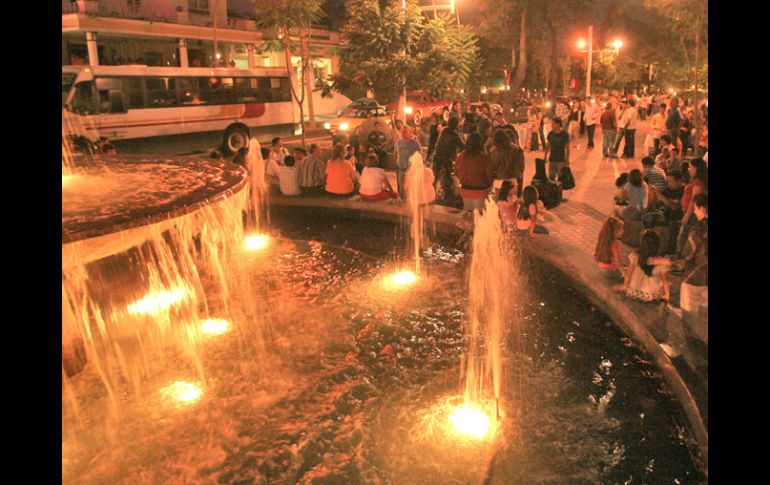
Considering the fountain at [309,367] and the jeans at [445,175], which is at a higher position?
the jeans at [445,175]

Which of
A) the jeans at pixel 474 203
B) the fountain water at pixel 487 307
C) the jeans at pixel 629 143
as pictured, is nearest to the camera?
the fountain water at pixel 487 307

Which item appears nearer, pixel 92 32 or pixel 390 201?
pixel 390 201

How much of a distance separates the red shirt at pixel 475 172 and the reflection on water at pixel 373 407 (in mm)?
2959

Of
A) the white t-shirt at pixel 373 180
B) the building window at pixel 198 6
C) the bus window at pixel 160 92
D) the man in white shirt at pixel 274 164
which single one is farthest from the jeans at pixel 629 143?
the building window at pixel 198 6

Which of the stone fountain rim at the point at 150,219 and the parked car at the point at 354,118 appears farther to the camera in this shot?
the parked car at the point at 354,118

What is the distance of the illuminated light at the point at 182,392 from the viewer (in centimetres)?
544

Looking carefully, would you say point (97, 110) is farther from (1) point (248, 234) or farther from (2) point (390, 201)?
(2) point (390, 201)

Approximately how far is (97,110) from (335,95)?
2705 cm

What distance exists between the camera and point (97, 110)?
18.9 meters

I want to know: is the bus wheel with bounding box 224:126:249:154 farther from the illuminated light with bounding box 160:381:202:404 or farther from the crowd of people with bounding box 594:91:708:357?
the illuminated light with bounding box 160:381:202:404

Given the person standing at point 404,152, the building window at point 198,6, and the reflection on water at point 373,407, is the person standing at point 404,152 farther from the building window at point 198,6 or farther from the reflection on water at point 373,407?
the building window at point 198,6

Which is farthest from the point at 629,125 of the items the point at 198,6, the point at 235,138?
the point at 198,6
